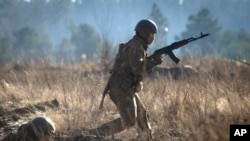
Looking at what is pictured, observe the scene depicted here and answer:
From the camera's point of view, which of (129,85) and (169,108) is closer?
(129,85)

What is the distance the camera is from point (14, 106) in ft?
23.7

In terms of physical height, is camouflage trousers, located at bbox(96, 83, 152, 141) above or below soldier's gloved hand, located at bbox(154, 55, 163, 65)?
below

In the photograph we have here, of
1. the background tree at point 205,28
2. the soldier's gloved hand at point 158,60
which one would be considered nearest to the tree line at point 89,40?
the background tree at point 205,28

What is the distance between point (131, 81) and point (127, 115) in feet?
1.48

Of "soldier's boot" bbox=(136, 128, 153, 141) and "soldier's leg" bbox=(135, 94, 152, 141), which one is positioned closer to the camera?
"soldier's boot" bbox=(136, 128, 153, 141)

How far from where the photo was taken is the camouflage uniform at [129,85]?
4516 mm

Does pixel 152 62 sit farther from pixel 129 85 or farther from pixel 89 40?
pixel 89 40

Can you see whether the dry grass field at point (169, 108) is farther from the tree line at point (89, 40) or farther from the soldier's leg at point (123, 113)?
the tree line at point (89, 40)

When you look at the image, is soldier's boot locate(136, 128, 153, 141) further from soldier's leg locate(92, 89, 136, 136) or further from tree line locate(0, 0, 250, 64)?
tree line locate(0, 0, 250, 64)

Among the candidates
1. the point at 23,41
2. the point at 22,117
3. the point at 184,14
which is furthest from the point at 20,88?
the point at 184,14

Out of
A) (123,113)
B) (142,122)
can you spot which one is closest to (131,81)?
(123,113)

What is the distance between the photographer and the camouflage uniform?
14.8 feet

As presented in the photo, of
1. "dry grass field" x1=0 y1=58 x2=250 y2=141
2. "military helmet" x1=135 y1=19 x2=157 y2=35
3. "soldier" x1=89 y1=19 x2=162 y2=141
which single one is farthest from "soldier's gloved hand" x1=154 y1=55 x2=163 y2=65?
"dry grass field" x1=0 y1=58 x2=250 y2=141

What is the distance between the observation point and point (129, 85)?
462 centimetres
